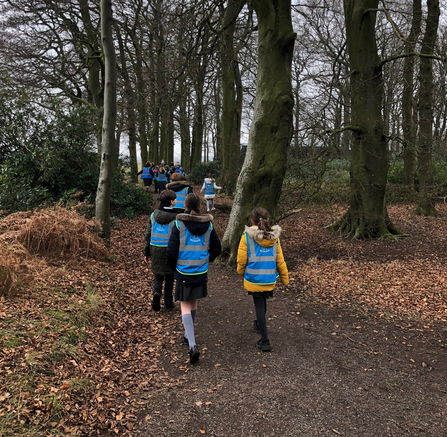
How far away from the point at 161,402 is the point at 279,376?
50.1 inches

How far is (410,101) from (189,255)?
38.0 feet

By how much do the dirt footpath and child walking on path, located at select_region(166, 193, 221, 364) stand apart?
24.3 inches

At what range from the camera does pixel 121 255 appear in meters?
8.82

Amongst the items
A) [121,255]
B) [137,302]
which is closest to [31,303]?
[137,302]

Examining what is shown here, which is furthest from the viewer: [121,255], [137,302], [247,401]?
[121,255]

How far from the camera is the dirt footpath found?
3150 mm

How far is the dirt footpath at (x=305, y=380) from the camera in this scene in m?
3.15

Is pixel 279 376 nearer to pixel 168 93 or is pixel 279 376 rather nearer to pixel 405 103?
pixel 168 93

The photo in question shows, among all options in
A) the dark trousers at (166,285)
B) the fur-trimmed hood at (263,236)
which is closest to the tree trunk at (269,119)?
the dark trousers at (166,285)

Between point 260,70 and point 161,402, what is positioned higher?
point 260,70

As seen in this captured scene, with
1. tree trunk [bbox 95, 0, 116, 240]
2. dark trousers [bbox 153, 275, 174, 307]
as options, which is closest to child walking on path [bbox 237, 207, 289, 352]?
dark trousers [bbox 153, 275, 174, 307]

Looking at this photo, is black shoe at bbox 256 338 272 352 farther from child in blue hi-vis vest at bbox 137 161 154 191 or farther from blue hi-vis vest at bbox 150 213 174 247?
child in blue hi-vis vest at bbox 137 161 154 191

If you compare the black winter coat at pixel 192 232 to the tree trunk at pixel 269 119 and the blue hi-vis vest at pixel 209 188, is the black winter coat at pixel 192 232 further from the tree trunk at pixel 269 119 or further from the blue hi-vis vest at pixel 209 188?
the blue hi-vis vest at pixel 209 188

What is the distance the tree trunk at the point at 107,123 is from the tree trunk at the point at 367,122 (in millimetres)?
6426
